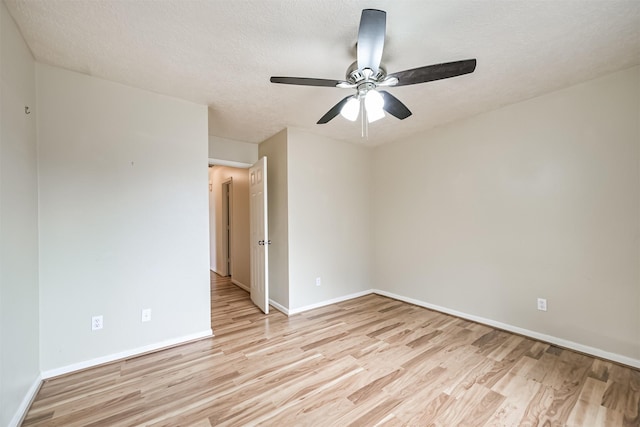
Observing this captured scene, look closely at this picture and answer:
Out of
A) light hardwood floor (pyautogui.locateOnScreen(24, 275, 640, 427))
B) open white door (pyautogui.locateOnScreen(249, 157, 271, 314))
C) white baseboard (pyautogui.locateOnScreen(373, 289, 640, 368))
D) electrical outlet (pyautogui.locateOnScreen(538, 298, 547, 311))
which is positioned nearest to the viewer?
light hardwood floor (pyautogui.locateOnScreen(24, 275, 640, 427))

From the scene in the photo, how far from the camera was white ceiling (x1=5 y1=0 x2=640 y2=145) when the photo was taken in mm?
1477

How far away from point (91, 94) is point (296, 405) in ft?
9.51

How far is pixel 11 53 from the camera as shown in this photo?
1.56 metres

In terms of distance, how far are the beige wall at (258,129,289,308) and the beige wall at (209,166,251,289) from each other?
91 centimetres

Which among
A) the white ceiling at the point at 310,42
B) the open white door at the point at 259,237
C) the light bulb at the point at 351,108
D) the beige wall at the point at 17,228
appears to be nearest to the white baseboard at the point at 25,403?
the beige wall at the point at 17,228

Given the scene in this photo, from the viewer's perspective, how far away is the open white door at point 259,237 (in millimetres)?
3311

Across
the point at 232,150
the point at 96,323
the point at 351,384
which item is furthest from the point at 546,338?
the point at 232,150

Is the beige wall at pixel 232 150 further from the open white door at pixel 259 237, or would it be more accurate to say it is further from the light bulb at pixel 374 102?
the light bulb at pixel 374 102

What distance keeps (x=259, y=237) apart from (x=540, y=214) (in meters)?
3.15

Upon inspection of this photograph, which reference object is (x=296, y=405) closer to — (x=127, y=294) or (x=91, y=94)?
(x=127, y=294)

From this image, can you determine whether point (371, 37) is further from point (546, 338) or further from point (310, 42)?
point (546, 338)

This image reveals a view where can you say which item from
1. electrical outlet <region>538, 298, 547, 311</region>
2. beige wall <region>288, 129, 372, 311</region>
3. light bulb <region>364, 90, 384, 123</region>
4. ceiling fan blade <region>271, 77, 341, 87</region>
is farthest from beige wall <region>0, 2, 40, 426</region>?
electrical outlet <region>538, 298, 547, 311</region>

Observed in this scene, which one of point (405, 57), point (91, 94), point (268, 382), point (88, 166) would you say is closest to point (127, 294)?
point (88, 166)

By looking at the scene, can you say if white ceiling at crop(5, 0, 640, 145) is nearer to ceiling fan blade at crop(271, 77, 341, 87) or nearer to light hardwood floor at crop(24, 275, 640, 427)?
ceiling fan blade at crop(271, 77, 341, 87)
